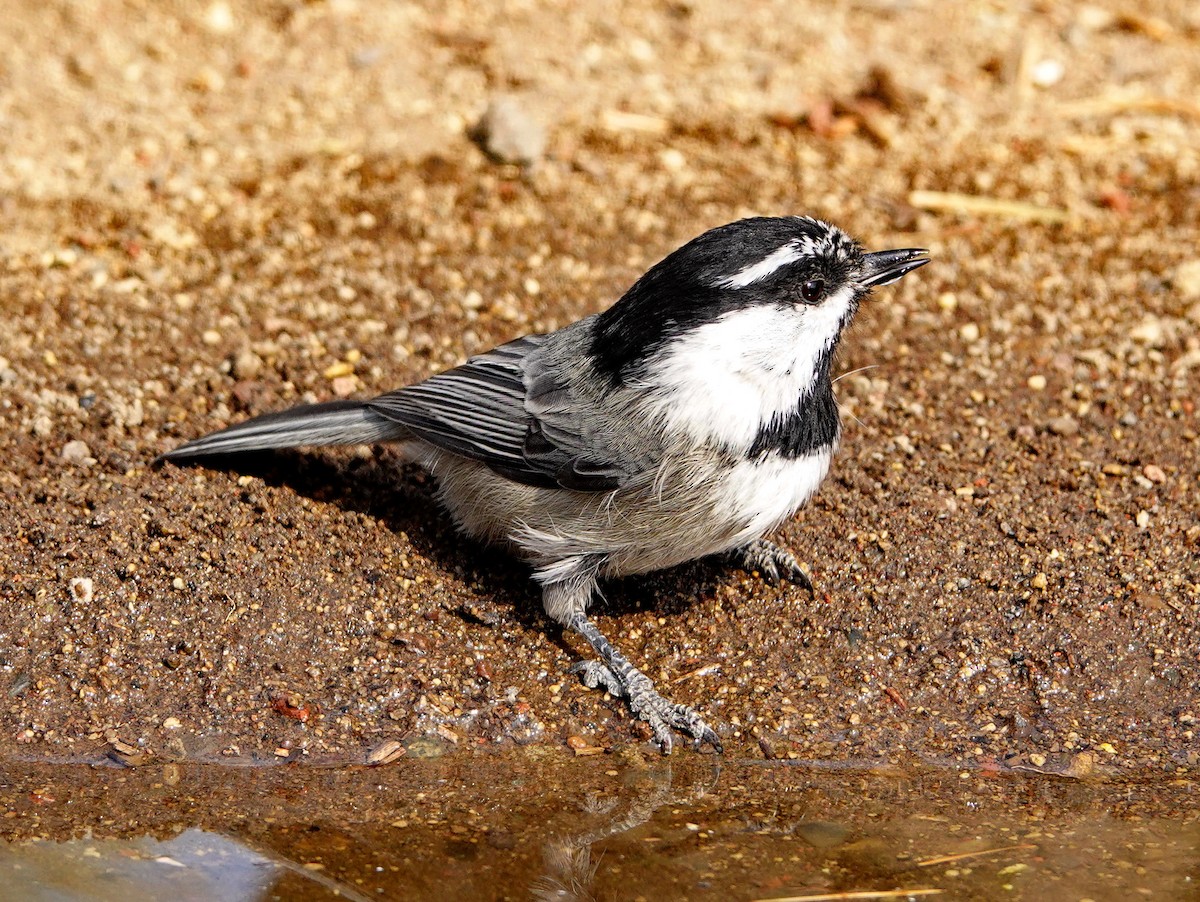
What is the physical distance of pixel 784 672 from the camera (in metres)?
4.83

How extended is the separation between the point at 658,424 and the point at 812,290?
26.5 inches

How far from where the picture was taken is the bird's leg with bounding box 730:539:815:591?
5168mm

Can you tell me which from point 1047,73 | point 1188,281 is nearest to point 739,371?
point 1188,281

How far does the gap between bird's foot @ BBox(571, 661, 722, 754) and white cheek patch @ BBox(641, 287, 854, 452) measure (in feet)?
2.83

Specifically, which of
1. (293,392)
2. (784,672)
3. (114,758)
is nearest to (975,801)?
(784,672)

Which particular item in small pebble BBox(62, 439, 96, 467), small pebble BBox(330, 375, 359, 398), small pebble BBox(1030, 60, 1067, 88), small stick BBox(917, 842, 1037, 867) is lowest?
small stick BBox(917, 842, 1037, 867)

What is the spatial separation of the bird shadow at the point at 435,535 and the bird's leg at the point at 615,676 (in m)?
0.13

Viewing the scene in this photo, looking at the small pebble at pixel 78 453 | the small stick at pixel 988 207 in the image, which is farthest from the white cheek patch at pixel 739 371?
the small stick at pixel 988 207

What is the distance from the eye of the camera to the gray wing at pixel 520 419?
4.77 metres

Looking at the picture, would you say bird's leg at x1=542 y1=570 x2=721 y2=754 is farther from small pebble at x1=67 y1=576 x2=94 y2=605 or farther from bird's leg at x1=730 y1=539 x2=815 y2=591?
small pebble at x1=67 y1=576 x2=94 y2=605

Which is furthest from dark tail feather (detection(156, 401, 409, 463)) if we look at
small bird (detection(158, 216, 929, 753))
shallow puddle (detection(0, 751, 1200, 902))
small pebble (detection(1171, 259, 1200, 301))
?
small pebble (detection(1171, 259, 1200, 301))

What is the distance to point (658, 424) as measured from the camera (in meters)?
4.61

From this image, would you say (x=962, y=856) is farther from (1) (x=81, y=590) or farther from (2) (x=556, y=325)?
(2) (x=556, y=325)

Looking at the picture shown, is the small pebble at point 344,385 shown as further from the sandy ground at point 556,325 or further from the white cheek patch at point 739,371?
the white cheek patch at point 739,371
